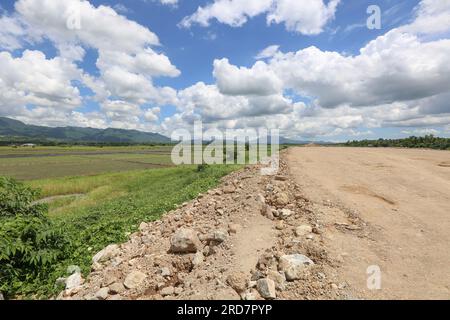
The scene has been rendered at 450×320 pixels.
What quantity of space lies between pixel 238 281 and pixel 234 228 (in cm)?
201

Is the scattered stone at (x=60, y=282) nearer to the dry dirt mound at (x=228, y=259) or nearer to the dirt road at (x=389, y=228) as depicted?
the dry dirt mound at (x=228, y=259)

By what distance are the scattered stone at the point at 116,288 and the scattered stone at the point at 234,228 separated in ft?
8.19

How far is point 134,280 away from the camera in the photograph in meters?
5.41

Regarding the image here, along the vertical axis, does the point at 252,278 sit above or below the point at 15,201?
below

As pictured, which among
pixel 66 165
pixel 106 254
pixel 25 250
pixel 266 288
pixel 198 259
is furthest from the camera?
pixel 66 165

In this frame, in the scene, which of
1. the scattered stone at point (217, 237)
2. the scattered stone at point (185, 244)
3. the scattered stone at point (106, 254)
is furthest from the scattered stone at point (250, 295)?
the scattered stone at point (106, 254)

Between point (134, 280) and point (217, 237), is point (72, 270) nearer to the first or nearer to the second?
point (134, 280)

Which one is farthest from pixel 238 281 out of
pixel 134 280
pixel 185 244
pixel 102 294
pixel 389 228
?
pixel 389 228

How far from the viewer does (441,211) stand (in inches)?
263

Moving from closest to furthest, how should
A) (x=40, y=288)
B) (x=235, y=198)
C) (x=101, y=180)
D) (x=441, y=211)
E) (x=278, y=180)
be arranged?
(x=40, y=288)
(x=441, y=211)
(x=235, y=198)
(x=278, y=180)
(x=101, y=180)

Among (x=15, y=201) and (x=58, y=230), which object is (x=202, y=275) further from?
(x=15, y=201)

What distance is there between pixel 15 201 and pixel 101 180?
81.4 ft

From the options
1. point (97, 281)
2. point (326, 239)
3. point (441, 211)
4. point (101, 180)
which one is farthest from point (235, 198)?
point (101, 180)
